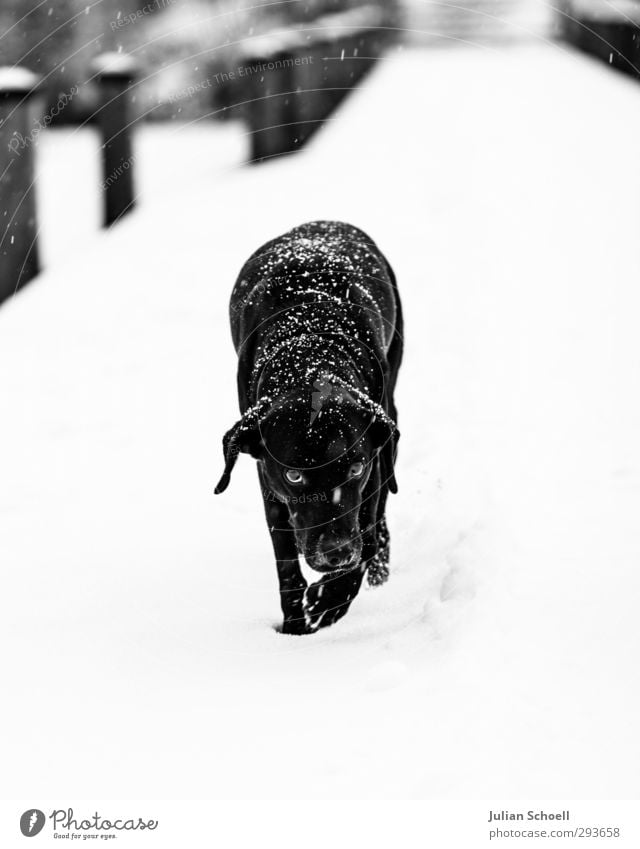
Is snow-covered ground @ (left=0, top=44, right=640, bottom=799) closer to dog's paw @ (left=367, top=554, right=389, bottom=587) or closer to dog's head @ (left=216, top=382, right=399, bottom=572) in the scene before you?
dog's paw @ (left=367, top=554, right=389, bottom=587)

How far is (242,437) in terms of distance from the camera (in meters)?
2.80

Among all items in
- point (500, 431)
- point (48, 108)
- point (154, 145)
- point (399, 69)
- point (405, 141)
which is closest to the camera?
point (500, 431)

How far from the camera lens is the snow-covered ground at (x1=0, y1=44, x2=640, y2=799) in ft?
7.65

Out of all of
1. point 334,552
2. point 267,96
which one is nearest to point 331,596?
point 334,552

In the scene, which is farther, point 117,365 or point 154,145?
point 154,145

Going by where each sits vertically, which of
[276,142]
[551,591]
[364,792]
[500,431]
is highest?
[276,142]

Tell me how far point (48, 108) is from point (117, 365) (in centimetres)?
1048

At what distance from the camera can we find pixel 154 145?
1205 centimetres

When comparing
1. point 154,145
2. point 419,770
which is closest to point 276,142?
point 154,145

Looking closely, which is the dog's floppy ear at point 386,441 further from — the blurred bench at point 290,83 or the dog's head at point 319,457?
the blurred bench at point 290,83

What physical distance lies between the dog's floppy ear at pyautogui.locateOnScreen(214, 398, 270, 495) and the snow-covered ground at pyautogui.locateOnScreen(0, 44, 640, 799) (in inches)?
23.4

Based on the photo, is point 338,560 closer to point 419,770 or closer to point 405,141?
point 419,770

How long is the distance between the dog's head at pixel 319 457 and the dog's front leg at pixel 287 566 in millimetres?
226

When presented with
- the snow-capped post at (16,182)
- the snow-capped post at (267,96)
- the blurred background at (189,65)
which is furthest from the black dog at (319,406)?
the snow-capped post at (267,96)
